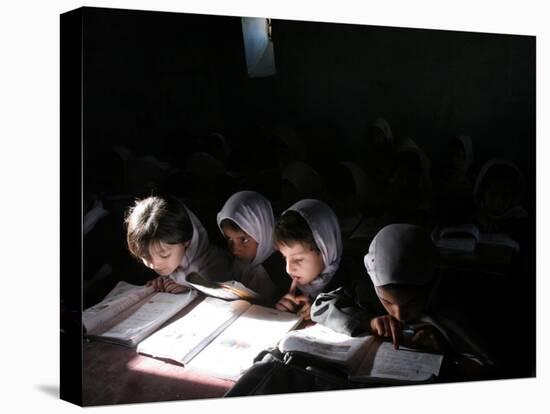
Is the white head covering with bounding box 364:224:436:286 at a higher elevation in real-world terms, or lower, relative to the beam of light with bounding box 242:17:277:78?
lower

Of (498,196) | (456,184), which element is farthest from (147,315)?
(498,196)

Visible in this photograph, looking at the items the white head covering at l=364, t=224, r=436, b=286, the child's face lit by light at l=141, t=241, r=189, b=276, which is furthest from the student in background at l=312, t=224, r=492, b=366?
the child's face lit by light at l=141, t=241, r=189, b=276

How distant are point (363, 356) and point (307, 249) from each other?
2.01 ft

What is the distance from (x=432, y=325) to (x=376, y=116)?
111 cm

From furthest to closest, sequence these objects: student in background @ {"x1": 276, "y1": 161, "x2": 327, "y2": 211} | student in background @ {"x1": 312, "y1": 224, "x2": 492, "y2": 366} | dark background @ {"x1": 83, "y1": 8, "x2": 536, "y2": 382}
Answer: student in background @ {"x1": 312, "y1": 224, "x2": 492, "y2": 366}, student in background @ {"x1": 276, "y1": 161, "x2": 327, "y2": 211}, dark background @ {"x1": 83, "y1": 8, "x2": 536, "y2": 382}

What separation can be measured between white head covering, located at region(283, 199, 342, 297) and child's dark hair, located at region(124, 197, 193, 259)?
1.81 ft

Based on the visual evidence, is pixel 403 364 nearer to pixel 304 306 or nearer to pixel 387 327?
pixel 387 327

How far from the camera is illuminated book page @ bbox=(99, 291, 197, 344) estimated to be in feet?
14.6

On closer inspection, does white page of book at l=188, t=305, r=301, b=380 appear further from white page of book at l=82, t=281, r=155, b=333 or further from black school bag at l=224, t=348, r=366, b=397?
white page of book at l=82, t=281, r=155, b=333

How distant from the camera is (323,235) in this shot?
4.75 meters

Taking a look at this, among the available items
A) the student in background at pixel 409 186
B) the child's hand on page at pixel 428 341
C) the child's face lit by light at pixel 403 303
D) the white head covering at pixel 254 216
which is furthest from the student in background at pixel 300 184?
the child's hand on page at pixel 428 341

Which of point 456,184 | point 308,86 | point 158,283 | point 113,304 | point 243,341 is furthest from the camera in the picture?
point 456,184

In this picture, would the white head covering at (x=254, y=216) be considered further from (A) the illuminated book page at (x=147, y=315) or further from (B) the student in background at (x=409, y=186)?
(B) the student in background at (x=409, y=186)

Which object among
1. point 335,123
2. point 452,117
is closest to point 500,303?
point 452,117
